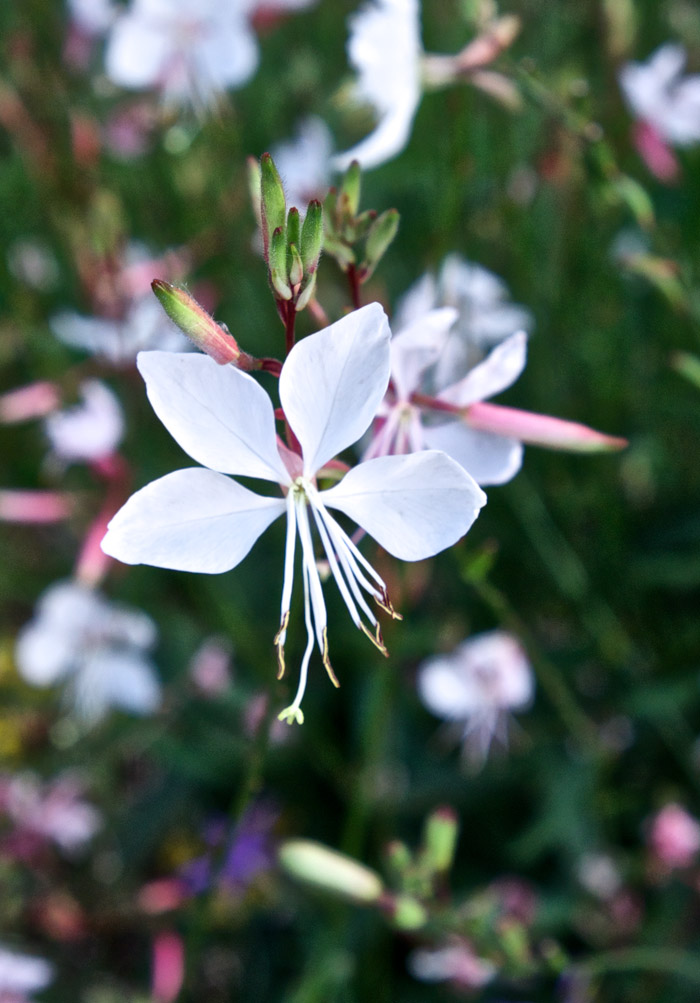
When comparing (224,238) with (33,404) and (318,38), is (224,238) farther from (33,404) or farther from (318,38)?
(318,38)

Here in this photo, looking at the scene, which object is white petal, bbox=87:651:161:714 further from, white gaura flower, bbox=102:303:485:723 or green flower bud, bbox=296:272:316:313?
green flower bud, bbox=296:272:316:313

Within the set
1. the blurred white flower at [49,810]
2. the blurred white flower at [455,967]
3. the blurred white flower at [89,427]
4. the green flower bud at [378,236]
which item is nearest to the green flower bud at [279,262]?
the green flower bud at [378,236]

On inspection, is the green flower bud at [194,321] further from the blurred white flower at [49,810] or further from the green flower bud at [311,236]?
the blurred white flower at [49,810]

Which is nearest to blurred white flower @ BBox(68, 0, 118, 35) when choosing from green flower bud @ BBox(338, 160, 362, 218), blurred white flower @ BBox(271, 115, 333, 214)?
blurred white flower @ BBox(271, 115, 333, 214)

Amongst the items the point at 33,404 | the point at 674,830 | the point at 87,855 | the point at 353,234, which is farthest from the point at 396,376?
the point at 87,855

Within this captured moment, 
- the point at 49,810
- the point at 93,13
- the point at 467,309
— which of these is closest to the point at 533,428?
the point at 467,309
